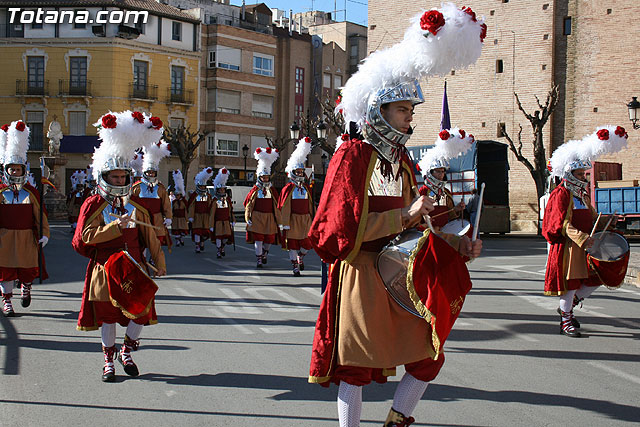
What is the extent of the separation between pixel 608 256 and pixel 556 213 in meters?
0.73

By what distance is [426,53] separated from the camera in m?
3.85

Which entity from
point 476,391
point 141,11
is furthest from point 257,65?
point 476,391

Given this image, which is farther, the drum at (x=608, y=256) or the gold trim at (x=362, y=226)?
the drum at (x=608, y=256)

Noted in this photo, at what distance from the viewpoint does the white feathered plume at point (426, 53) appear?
3834 millimetres

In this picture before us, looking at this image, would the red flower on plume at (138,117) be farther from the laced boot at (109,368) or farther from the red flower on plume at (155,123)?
the laced boot at (109,368)

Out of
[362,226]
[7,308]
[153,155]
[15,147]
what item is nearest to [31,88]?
[153,155]

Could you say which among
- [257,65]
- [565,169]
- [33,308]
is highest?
[257,65]

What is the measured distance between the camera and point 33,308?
32.2 feet

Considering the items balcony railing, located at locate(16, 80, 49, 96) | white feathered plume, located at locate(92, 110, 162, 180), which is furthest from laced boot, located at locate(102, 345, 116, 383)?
balcony railing, located at locate(16, 80, 49, 96)

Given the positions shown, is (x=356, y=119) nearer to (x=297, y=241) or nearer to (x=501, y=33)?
(x=297, y=241)

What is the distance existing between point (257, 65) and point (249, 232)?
144 ft

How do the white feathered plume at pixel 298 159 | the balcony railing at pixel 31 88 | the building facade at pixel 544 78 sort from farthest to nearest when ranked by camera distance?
the balcony railing at pixel 31 88 < the building facade at pixel 544 78 < the white feathered plume at pixel 298 159

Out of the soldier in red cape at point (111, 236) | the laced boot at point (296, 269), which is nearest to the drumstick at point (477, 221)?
the soldier in red cape at point (111, 236)

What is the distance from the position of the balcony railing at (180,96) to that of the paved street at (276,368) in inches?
1691
